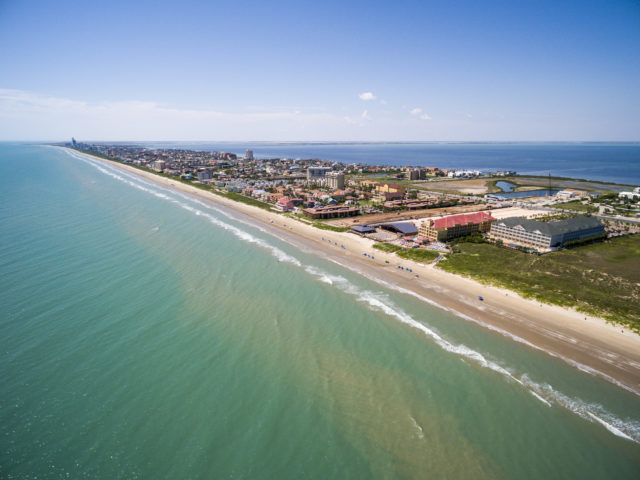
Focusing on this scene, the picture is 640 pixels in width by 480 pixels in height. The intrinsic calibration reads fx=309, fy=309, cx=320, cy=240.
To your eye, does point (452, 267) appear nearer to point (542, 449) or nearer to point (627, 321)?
point (627, 321)

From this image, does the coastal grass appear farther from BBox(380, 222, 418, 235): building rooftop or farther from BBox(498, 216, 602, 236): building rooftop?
BBox(380, 222, 418, 235): building rooftop

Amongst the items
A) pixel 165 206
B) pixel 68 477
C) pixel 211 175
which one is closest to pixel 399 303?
pixel 68 477

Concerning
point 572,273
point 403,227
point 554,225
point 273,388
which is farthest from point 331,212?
point 273,388

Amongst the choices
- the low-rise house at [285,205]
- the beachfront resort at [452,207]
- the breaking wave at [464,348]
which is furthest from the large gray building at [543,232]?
the low-rise house at [285,205]

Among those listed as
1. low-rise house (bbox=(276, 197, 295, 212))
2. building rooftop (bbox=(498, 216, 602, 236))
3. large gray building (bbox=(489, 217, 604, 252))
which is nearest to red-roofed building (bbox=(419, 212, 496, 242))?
large gray building (bbox=(489, 217, 604, 252))

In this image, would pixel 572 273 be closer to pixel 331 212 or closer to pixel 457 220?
pixel 457 220

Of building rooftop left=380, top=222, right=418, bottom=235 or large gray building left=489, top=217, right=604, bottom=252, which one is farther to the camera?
building rooftop left=380, top=222, right=418, bottom=235
